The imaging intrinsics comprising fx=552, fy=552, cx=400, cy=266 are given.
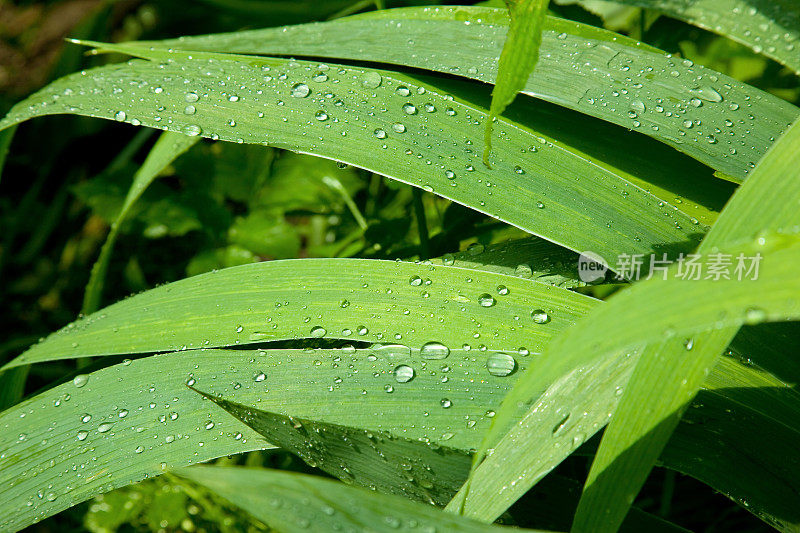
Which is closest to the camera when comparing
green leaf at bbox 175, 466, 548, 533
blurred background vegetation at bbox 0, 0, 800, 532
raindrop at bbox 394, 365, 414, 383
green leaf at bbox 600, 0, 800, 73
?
green leaf at bbox 175, 466, 548, 533

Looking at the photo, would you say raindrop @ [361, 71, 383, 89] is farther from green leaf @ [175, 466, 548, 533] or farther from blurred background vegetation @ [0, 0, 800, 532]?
green leaf @ [175, 466, 548, 533]

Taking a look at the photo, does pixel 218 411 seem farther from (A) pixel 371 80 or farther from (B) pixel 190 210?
(B) pixel 190 210

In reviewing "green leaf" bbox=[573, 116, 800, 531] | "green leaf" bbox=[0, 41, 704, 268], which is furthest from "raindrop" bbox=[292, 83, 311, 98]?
"green leaf" bbox=[573, 116, 800, 531]

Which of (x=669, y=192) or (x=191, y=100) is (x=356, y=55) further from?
(x=669, y=192)

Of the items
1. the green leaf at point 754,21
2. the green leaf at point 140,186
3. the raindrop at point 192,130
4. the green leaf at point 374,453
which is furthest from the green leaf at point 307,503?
the green leaf at point 754,21

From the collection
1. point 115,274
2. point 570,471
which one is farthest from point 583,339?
point 115,274

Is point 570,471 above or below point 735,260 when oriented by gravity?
below

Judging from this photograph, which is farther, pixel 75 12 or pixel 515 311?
pixel 75 12
